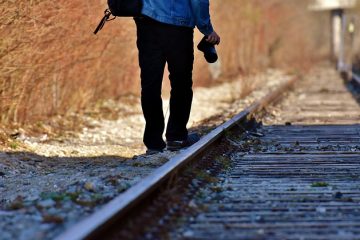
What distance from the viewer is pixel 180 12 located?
647cm

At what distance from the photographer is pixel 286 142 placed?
7.95 m

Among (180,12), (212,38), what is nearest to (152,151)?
(212,38)

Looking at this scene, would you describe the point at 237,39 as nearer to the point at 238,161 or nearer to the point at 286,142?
the point at 286,142

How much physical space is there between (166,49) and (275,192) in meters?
2.06

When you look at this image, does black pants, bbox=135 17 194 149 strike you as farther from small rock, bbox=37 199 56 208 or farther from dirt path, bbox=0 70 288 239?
small rock, bbox=37 199 56 208

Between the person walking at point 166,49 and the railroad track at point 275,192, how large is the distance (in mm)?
465

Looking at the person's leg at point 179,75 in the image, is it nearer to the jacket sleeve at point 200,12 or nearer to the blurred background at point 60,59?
the jacket sleeve at point 200,12

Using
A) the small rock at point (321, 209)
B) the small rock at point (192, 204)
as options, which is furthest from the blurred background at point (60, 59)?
the small rock at point (321, 209)

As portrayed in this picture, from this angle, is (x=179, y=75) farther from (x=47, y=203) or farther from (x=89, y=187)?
(x=47, y=203)

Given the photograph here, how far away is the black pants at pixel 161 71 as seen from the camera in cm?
649

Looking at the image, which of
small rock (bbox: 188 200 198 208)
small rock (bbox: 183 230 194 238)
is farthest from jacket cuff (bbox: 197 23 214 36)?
small rock (bbox: 183 230 194 238)

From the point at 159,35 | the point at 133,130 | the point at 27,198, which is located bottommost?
the point at 133,130

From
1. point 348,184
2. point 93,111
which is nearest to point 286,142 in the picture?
point 348,184

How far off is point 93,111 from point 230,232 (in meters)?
8.83
